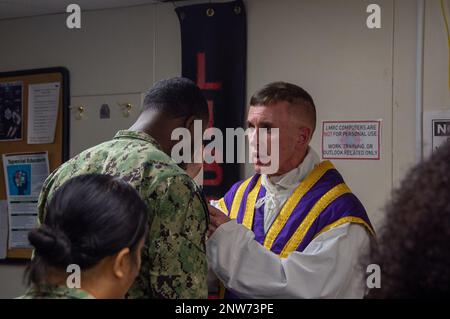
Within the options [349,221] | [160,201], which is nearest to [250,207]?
[349,221]

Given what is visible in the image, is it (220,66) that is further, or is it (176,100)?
(220,66)

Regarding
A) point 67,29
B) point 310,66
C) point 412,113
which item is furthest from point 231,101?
point 67,29

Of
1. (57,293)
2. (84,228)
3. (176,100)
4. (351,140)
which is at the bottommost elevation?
(57,293)

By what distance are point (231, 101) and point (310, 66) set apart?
0.40m

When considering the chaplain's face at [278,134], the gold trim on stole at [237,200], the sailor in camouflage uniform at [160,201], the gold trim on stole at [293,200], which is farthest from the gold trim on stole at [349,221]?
the sailor in camouflage uniform at [160,201]

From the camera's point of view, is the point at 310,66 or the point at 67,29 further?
the point at 67,29

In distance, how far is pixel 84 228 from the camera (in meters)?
1.22

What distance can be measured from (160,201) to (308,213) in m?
0.76

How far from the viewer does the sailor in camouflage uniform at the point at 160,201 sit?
5.12ft

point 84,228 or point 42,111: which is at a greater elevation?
point 42,111

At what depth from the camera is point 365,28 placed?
269 centimetres

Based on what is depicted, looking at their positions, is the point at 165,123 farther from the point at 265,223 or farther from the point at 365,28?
the point at 365,28

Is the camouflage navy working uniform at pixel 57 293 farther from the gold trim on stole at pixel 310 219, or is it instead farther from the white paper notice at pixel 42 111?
the white paper notice at pixel 42 111

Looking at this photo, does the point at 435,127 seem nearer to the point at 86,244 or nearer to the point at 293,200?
the point at 293,200
